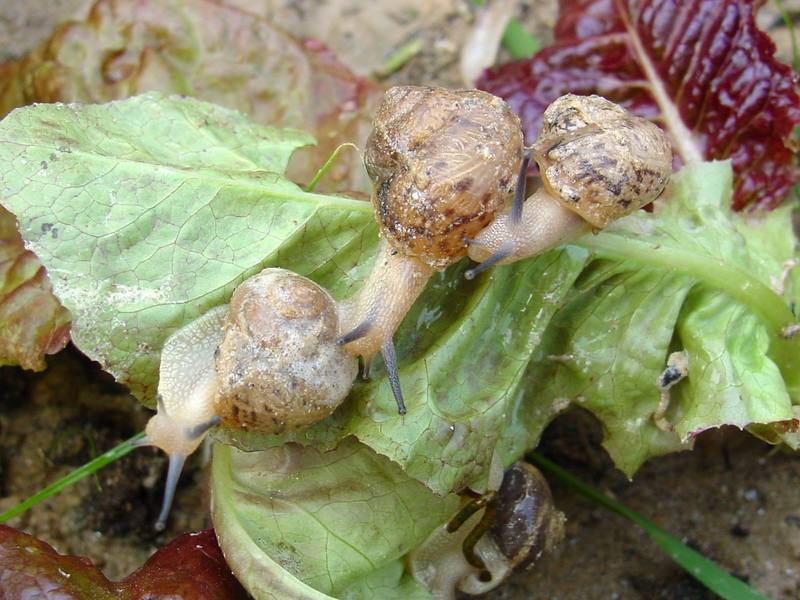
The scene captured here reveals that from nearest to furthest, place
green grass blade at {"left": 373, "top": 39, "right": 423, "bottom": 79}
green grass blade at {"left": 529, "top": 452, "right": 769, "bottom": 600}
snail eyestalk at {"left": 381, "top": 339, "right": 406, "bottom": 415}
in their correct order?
snail eyestalk at {"left": 381, "top": 339, "right": 406, "bottom": 415} → green grass blade at {"left": 529, "top": 452, "right": 769, "bottom": 600} → green grass blade at {"left": 373, "top": 39, "right": 423, "bottom": 79}

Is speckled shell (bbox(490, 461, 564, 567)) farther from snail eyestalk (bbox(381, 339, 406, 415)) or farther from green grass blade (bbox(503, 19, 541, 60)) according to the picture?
green grass blade (bbox(503, 19, 541, 60))

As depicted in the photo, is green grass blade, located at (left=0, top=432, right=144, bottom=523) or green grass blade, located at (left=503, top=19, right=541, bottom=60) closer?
green grass blade, located at (left=0, top=432, right=144, bottom=523)

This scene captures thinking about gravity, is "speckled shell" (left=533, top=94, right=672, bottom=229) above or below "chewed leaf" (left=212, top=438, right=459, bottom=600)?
above

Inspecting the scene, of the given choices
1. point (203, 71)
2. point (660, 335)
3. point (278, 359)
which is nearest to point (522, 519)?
point (660, 335)

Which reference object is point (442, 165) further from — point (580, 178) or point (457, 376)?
point (457, 376)

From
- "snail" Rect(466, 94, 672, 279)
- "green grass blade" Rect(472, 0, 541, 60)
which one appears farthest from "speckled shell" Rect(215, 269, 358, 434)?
"green grass blade" Rect(472, 0, 541, 60)

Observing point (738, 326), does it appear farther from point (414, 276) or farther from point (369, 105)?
point (369, 105)

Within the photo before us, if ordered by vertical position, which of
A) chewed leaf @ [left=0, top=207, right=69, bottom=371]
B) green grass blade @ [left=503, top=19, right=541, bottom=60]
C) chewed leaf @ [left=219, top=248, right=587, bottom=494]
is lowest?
chewed leaf @ [left=0, top=207, right=69, bottom=371]
